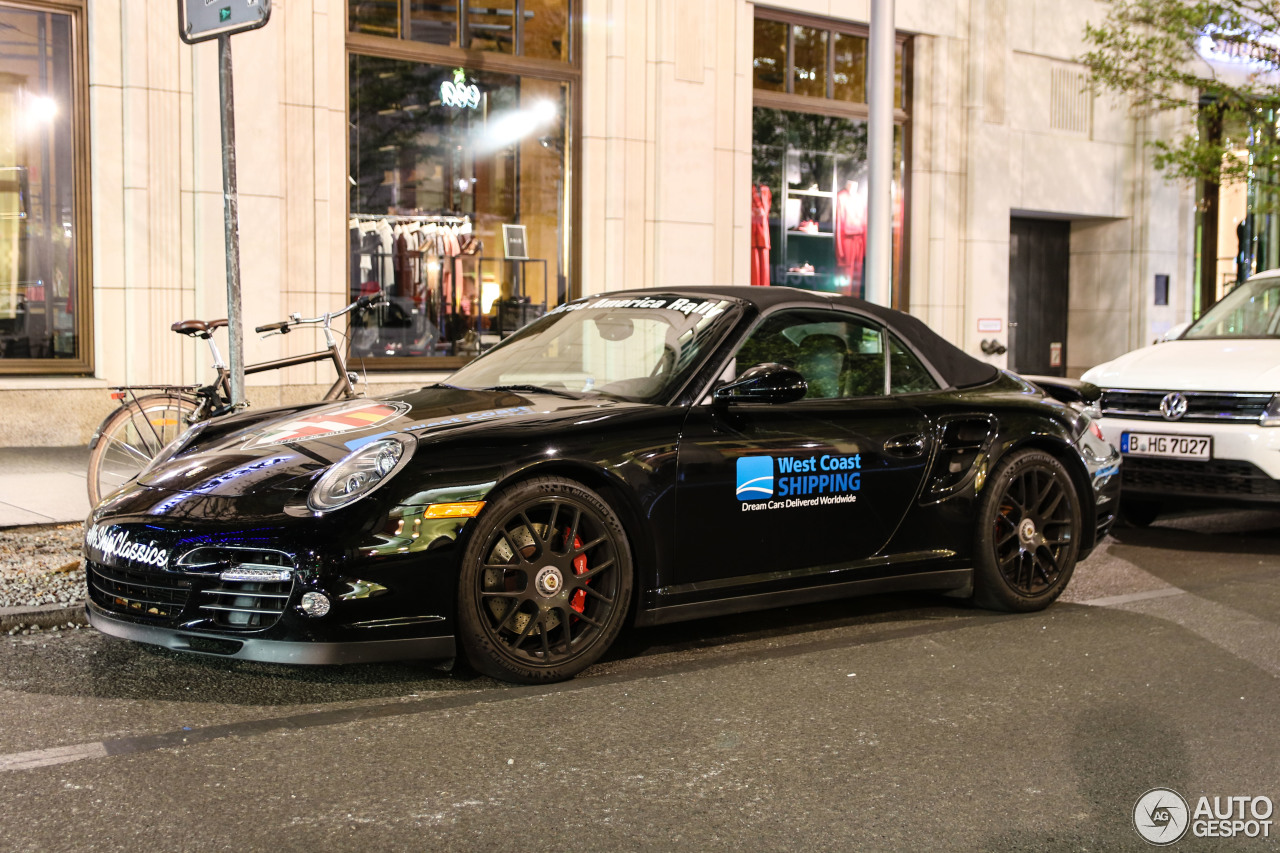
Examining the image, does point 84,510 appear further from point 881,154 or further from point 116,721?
point 881,154

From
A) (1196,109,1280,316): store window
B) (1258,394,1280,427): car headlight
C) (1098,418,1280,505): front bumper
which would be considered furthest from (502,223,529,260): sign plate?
(1196,109,1280,316): store window

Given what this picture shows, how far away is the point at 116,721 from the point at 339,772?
944 millimetres

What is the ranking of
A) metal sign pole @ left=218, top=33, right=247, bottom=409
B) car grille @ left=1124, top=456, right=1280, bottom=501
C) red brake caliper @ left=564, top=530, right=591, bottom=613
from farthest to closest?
car grille @ left=1124, top=456, right=1280, bottom=501, metal sign pole @ left=218, top=33, right=247, bottom=409, red brake caliper @ left=564, top=530, right=591, bottom=613

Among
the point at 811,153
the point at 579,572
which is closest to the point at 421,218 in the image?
the point at 811,153

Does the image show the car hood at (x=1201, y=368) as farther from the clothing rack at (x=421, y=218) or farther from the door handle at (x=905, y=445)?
the clothing rack at (x=421, y=218)

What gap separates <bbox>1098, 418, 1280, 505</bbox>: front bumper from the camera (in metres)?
7.79

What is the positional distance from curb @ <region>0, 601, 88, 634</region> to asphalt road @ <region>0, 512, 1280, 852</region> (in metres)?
0.18

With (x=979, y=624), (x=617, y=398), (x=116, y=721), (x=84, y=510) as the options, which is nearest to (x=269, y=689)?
(x=116, y=721)

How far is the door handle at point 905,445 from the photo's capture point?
570 cm

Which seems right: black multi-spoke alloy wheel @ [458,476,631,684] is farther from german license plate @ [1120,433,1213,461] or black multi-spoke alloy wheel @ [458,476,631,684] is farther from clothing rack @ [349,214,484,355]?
clothing rack @ [349,214,484,355]

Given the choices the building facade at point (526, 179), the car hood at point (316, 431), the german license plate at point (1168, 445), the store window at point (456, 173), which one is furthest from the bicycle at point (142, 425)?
the german license plate at point (1168, 445)

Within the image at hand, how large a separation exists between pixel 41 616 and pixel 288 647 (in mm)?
1887

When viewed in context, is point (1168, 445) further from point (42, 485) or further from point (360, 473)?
point (42, 485)

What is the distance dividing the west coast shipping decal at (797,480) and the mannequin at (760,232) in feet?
30.6
